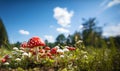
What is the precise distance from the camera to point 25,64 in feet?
21.8

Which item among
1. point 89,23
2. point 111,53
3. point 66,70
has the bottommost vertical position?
point 66,70

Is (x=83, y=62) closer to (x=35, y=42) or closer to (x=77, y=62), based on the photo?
(x=77, y=62)

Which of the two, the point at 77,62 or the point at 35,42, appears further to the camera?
the point at 35,42

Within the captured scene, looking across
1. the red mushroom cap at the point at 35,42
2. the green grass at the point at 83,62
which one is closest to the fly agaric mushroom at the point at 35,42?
the red mushroom cap at the point at 35,42

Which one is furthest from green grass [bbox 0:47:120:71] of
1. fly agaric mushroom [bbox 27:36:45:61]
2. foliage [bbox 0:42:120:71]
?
fly agaric mushroom [bbox 27:36:45:61]

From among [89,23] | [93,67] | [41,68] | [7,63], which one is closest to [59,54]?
[41,68]

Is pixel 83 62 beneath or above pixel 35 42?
beneath

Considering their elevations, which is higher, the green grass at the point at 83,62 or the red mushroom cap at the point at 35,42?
the red mushroom cap at the point at 35,42

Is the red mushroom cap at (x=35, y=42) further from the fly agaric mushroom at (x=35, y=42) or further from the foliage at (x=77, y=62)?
the foliage at (x=77, y=62)

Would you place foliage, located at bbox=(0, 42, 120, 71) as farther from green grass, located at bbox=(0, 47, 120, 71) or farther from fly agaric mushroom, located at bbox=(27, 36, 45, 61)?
fly agaric mushroom, located at bbox=(27, 36, 45, 61)

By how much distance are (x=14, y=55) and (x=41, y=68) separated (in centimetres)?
163

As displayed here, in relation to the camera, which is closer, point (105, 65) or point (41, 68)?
point (105, 65)

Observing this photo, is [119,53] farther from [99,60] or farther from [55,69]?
[55,69]

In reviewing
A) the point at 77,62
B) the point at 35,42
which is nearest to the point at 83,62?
the point at 77,62
